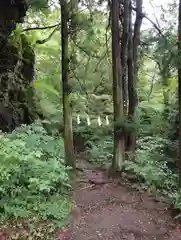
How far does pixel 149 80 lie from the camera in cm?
1716

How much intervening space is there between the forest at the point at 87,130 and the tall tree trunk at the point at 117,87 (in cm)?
3

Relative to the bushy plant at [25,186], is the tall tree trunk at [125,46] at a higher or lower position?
higher

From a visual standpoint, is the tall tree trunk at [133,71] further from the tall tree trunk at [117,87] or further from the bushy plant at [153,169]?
the tall tree trunk at [117,87]

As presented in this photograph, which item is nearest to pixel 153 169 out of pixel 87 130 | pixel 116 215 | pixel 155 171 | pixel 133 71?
pixel 155 171

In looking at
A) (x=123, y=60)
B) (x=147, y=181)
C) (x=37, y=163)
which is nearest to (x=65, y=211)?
(x=37, y=163)

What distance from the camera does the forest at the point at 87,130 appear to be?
5.55 meters

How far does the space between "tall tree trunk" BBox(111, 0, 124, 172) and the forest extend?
0.10 ft

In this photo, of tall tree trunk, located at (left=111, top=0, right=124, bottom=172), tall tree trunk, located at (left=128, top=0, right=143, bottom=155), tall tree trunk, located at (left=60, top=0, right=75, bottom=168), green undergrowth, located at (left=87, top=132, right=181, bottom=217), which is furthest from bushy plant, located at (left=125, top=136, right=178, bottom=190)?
tall tree trunk, located at (left=60, top=0, right=75, bottom=168)

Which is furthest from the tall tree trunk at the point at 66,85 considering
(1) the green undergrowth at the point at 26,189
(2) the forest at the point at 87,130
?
(1) the green undergrowth at the point at 26,189

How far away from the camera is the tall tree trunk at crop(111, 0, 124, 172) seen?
922 centimetres

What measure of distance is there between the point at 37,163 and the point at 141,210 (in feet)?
8.87

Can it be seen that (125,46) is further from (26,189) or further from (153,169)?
(26,189)

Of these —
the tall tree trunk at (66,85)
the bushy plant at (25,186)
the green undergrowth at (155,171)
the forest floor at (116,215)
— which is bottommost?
the forest floor at (116,215)

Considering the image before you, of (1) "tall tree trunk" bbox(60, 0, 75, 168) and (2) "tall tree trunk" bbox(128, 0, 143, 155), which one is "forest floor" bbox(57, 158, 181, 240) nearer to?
(1) "tall tree trunk" bbox(60, 0, 75, 168)
